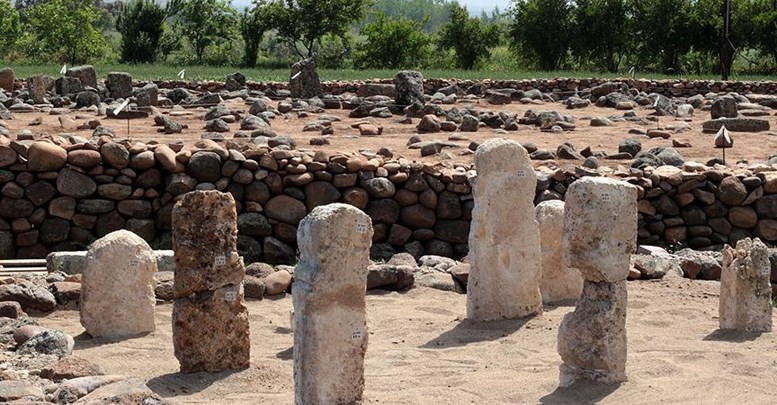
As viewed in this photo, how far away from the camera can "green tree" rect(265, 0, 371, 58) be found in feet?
168

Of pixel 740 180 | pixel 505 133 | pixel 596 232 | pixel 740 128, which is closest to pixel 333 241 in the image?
pixel 596 232

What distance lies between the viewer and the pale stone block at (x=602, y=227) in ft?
28.5

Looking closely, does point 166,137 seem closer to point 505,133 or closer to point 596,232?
point 505,133

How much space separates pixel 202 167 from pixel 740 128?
1301 cm

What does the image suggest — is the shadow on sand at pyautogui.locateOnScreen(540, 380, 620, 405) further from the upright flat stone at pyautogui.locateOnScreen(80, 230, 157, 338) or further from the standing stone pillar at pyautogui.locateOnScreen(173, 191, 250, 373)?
the upright flat stone at pyautogui.locateOnScreen(80, 230, 157, 338)

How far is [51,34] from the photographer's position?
48750 mm

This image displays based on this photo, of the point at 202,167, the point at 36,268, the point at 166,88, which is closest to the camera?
the point at 36,268

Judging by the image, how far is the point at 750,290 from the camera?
408 inches

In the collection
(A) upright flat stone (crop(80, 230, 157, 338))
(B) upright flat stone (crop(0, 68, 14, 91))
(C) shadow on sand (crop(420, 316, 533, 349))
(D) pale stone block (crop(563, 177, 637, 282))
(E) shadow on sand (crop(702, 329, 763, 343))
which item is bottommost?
(C) shadow on sand (crop(420, 316, 533, 349))

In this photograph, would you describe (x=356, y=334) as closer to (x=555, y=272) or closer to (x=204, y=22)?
(x=555, y=272)

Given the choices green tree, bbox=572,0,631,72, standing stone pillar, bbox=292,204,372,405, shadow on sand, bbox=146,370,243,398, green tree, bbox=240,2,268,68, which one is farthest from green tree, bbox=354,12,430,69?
standing stone pillar, bbox=292,204,372,405

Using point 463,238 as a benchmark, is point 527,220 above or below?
above

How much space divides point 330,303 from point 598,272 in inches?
75.3

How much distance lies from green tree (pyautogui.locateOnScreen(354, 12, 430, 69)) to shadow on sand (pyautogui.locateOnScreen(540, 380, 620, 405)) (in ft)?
138
